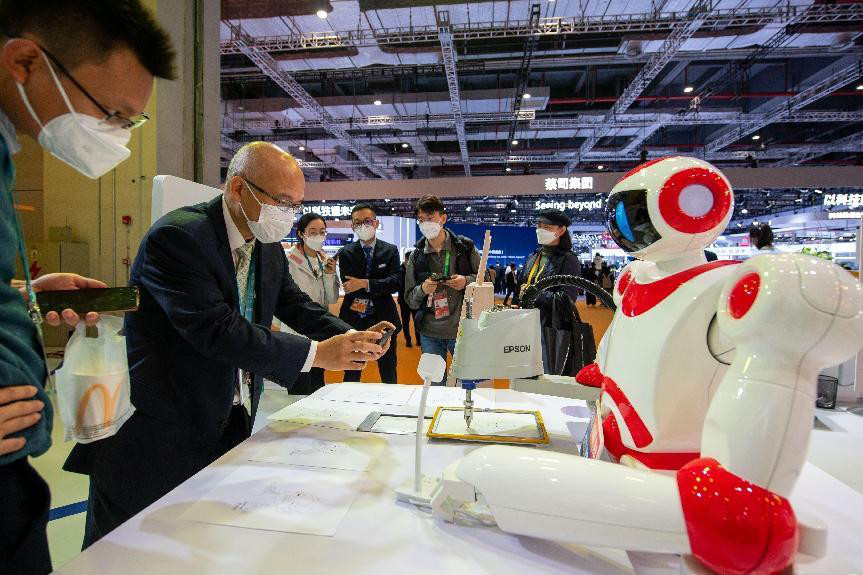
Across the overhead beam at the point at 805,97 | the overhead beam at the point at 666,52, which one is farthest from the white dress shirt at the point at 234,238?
the overhead beam at the point at 805,97

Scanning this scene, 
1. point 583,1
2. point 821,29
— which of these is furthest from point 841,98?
point 583,1

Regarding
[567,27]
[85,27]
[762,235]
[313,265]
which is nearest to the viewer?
[85,27]

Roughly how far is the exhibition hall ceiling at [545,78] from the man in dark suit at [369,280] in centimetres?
280

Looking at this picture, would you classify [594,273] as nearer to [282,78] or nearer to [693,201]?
[282,78]

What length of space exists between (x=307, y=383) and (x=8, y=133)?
2127 mm

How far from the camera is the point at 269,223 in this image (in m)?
1.46

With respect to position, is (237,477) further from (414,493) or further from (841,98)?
(841,98)

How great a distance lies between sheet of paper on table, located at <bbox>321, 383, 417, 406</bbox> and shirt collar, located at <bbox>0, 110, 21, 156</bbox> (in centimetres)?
113

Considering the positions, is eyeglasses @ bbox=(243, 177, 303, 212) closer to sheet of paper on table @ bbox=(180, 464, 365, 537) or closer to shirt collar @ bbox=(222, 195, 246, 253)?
shirt collar @ bbox=(222, 195, 246, 253)

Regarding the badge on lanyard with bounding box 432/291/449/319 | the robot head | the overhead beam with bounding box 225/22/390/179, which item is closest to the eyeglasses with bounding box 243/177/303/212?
the robot head

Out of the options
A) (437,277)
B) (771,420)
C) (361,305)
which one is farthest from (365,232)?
(771,420)

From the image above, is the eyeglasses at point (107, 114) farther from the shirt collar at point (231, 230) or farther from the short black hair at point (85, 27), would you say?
the shirt collar at point (231, 230)

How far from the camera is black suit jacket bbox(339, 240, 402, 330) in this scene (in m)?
3.22

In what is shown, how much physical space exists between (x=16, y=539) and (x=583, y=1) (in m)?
6.07
